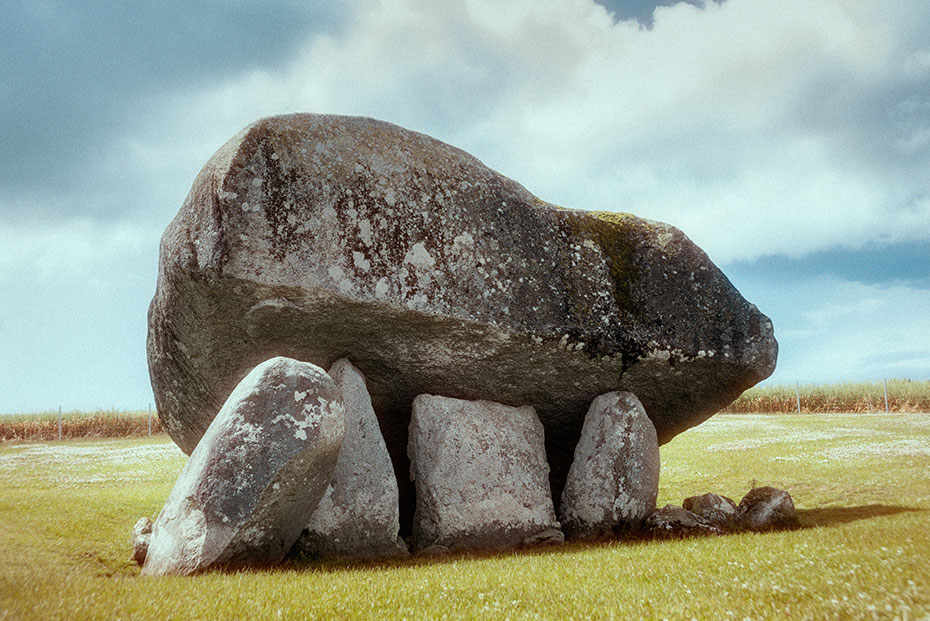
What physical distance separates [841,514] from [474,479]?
6.83 meters

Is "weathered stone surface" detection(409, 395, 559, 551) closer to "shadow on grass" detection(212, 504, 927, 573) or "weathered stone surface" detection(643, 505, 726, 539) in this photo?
"shadow on grass" detection(212, 504, 927, 573)

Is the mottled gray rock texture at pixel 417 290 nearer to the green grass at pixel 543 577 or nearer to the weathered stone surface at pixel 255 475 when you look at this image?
the weathered stone surface at pixel 255 475

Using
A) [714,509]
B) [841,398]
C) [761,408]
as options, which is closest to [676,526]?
[714,509]

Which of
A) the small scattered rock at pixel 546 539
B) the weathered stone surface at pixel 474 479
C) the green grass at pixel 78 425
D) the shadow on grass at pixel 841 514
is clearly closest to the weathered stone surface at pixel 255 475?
the weathered stone surface at pixel 474 479

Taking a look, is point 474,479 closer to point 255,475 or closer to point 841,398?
point 255,475

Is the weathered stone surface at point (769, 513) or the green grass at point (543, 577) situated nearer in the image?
the green grass at point (543, 577)

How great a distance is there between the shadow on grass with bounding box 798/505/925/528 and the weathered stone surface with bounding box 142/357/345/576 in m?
7.94

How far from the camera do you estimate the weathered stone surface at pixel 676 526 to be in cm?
1096

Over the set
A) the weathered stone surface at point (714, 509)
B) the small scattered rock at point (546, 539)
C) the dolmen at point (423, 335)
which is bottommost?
the small scattered rock at point (546, 539)

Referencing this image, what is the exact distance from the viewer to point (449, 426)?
10742 mm

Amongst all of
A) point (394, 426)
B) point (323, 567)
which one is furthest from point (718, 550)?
point (394, 426)

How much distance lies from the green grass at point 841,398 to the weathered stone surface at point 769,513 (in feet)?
130

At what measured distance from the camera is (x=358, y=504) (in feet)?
31.2

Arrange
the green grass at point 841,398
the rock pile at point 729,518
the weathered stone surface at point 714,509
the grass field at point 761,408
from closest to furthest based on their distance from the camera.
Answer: the rock pile at point 729,518
the weathered stone surface at point 714,509
the green grass at point 841,398
the grass field at point 761,408
